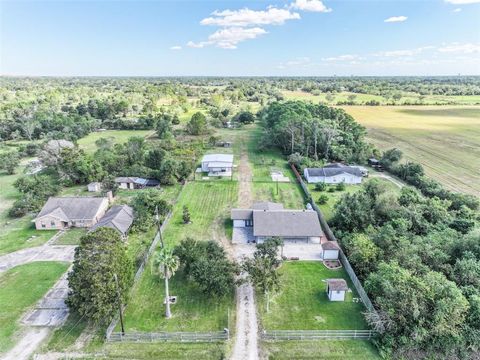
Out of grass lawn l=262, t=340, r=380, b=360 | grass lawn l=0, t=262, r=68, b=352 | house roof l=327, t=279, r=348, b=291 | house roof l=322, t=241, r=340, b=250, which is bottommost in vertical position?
grass lawn l=262, t=340, r=380, b=360

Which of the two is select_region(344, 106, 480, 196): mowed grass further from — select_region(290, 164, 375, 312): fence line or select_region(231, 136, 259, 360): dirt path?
select_region(231, 136, 259, 360): dirt path

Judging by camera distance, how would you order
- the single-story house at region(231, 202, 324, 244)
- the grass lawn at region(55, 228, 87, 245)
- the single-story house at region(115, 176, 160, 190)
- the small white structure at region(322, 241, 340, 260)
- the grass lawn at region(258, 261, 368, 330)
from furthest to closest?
the single-story house at region(115, 176, 160, 190)
the grass lawn at region(55, 228, 87, 245)
the single-story house at region(231, 202, 324, 244)
the small white structure at region(322, 241, 340, 260)
the grass lawn at region(258, 261, 368, 330)

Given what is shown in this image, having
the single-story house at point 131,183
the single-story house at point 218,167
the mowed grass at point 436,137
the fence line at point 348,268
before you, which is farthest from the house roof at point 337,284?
the single-story house at point 131,183

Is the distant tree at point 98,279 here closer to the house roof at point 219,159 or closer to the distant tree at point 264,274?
the distant tree at point 264,274

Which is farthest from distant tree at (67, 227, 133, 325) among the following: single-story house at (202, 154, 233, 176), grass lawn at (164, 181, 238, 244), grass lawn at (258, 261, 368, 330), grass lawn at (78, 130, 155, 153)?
grass lawn at (78, 130, 155, 153)

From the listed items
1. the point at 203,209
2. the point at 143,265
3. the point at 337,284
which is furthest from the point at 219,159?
the point at 337,284

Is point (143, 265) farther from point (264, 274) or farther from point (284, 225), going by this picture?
point (284, 225)

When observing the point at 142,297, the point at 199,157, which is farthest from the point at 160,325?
the point at 199,157
